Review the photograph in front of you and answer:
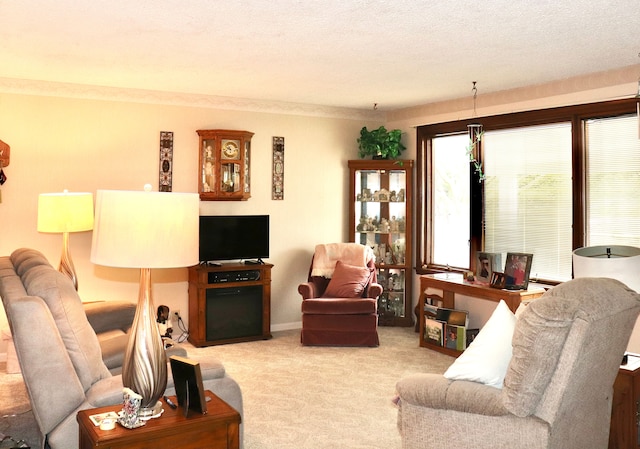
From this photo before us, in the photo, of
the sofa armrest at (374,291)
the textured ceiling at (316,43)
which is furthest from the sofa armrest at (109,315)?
the sofa armrest at (374,291)

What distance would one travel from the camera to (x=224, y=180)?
6293 mm

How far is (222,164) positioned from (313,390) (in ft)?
8.85

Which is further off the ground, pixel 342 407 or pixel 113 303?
pixel 113 303

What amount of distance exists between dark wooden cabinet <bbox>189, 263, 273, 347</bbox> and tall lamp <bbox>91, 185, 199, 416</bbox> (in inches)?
141

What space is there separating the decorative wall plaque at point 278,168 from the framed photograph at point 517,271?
267 centimetres

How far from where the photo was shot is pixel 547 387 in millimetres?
2506

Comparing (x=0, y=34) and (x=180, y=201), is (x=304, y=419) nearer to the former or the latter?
(x=180, y=201)

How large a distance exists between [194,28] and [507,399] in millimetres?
2836

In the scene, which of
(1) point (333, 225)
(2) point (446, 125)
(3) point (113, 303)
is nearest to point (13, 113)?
(3) point (113, 303)

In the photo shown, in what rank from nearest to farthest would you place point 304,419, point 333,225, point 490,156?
point 304,419 < point 490,156 < point 333,225

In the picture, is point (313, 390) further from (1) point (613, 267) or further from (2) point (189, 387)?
(1) point (613, 267)

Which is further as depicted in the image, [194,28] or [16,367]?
[16,367]

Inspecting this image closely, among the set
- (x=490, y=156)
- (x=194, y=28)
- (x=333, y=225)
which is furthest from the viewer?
(x=333, y=225)

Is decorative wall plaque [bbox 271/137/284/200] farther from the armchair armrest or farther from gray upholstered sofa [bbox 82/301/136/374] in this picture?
gray upholstered sofa [bbox 82/301/136/374]
